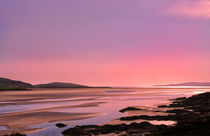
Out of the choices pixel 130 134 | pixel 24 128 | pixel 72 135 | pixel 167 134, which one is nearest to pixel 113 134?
pixel 130 134

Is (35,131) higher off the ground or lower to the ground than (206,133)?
lower

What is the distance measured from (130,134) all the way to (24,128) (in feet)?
39.9

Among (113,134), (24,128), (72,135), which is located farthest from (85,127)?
(24,128)

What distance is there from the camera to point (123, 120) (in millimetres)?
→ 27609

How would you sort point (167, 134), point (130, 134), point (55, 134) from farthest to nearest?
point (55, 134)
point (130, 134)
point (167, 134)

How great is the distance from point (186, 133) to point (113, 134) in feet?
20.9

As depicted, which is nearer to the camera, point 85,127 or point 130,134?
point 130,134

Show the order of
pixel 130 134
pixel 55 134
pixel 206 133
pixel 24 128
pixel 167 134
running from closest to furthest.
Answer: pixel 206 133 < pixel 167 134 < pixel 130 134 < pixel 55 134 < pixel 24 128

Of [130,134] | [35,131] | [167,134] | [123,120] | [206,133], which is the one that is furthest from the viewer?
[123,120]

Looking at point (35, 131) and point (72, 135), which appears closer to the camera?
point (72, 135)

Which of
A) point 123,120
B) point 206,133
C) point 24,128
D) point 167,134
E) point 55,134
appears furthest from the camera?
point 123,120

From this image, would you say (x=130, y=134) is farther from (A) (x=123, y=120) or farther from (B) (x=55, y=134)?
(A) (x=123, y=120)

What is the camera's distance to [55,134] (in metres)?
20.5

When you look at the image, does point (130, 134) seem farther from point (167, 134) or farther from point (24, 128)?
point (24, 128)
